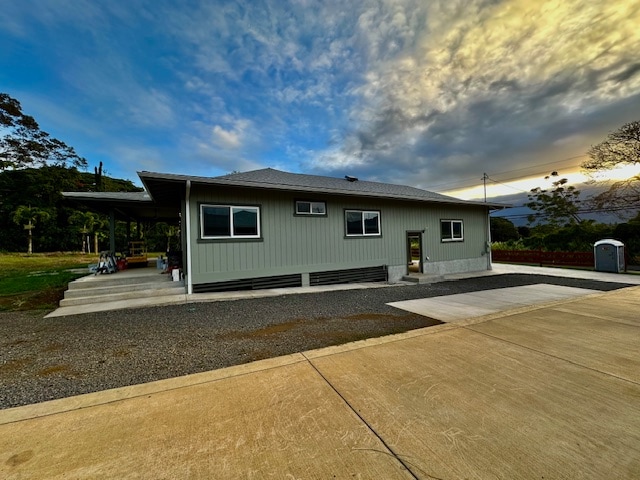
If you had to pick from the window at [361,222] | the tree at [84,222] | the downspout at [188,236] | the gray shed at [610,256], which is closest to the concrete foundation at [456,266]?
the window at [361,222]

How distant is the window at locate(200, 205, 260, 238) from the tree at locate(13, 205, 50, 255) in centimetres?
2207

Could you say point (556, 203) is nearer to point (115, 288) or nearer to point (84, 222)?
point (115, 288)

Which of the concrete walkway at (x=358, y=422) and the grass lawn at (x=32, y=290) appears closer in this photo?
the concrete walkway at (x=358, y=422)

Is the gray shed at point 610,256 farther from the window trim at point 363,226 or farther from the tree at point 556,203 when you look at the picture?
the tree at point 556,203

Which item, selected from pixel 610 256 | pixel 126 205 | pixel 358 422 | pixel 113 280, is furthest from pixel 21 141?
pixel 610 256

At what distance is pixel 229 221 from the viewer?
7.61 m

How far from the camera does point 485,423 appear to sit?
1.90 meters

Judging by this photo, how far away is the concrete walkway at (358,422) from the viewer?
152 cm

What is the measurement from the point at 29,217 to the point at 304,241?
24.9m

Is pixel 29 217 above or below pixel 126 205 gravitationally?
above

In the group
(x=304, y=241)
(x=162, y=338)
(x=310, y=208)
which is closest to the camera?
→ (x=162, y=338)

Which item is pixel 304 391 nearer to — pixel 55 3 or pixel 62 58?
pixel 55 3

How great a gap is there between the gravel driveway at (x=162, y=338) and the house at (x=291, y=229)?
169 centimetres

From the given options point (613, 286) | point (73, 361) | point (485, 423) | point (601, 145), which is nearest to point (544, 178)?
point (601, 145)
